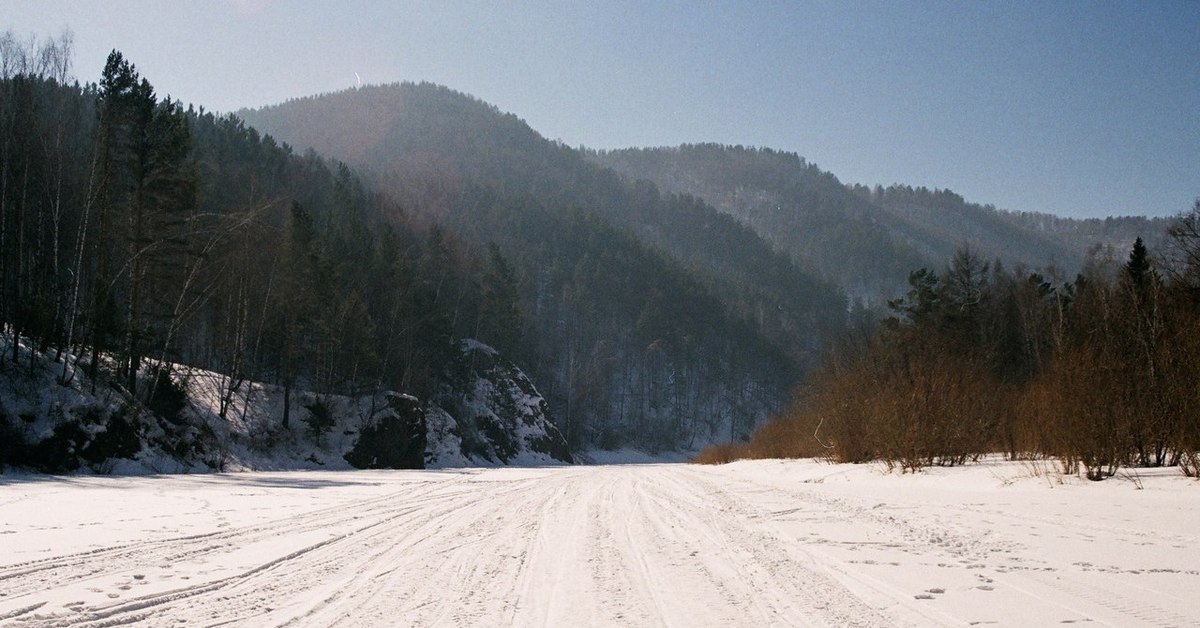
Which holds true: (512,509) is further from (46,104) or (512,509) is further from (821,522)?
(46,104)

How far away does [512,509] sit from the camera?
1014cm

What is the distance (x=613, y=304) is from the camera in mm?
102438

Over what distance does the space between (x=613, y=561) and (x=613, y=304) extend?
9656 centimetres

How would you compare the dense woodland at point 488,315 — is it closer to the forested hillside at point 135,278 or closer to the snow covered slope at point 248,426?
the forested hillside at point 135,278

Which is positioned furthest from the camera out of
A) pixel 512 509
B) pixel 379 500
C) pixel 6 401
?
pixel 6 401

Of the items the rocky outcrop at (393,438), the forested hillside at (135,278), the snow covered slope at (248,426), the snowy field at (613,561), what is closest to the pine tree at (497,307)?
the snow covered slope at (248,426)

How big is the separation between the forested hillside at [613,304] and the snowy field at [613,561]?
197 ft

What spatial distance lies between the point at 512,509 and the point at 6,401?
15907 millimetres

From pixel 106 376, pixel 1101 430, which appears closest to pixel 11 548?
pixel 1101 430

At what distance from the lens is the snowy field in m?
4.22

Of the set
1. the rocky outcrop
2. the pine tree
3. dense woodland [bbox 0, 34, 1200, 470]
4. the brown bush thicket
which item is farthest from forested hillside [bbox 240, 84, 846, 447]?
the brown bush thicket

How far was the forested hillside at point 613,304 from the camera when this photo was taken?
90000mm

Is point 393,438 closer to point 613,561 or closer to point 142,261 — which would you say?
point 142,261

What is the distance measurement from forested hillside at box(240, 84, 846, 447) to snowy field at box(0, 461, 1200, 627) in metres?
59.9
